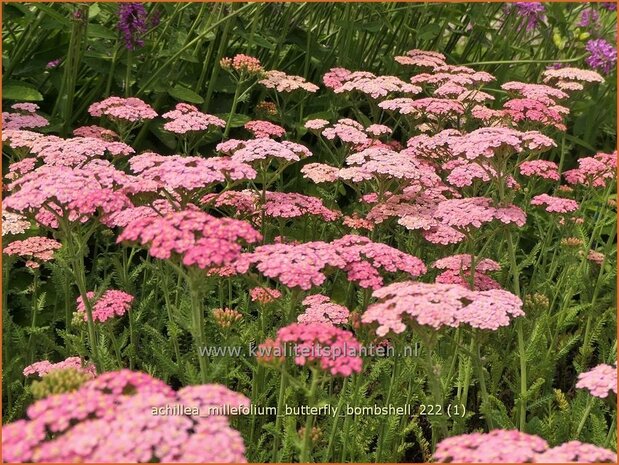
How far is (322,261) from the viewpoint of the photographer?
2975 millimetres

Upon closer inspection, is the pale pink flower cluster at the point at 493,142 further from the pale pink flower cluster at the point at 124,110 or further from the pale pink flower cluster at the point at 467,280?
the pale pink flower cluster at the point at 124,110

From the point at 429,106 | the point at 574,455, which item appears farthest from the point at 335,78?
the point at 574,455

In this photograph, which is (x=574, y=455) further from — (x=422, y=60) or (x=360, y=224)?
(x=422, y=60)

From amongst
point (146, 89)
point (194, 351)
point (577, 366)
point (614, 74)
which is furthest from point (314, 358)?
point (614, 74)

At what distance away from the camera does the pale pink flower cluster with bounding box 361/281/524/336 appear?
2732 mm

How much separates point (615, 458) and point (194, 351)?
2207mm

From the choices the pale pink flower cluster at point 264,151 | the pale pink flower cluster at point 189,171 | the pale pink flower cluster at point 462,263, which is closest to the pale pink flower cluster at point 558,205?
the pale pink flower cluster at point 462,263

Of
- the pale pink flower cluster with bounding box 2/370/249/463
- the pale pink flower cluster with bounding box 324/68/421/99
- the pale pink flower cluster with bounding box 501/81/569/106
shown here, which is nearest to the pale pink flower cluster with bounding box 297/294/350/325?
the pale pink flower cluster with bounding box 2/370/249/463

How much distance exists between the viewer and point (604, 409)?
4055 mm

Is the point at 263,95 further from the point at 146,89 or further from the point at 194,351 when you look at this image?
the point at 194,351

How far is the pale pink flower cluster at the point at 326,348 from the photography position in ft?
8.21

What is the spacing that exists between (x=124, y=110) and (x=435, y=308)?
7.50 ft

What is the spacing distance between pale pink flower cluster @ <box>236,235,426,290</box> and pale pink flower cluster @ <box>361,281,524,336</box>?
16 cm

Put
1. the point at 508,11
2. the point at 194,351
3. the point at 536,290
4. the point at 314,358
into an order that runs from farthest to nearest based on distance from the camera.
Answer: the point at 508,11, the point at 536,290, the point at 194,351, the point at 314,358
